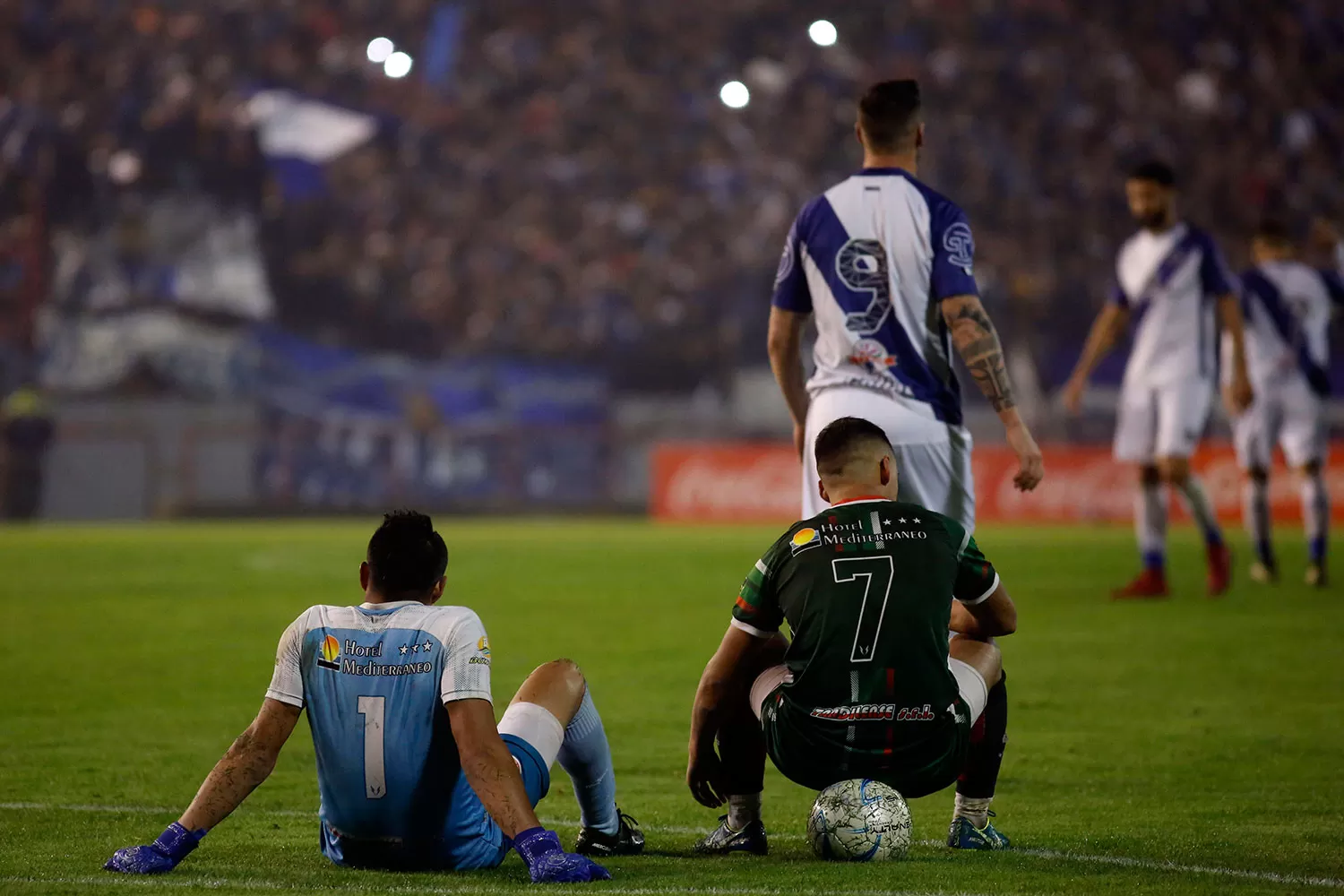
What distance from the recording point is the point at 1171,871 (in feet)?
13.5

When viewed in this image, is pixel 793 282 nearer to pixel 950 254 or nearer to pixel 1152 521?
pixel 950 254

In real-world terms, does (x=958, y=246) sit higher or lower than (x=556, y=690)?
higher

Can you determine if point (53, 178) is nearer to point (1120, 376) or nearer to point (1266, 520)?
point (1120, 376)

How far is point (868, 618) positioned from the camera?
160 inches

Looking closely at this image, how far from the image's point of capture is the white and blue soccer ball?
13.6 feet

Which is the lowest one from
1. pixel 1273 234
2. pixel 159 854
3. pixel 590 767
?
pixel 159 854

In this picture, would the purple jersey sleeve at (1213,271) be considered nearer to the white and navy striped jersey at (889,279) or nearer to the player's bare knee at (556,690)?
the white and navy striped jersey at (889,279)

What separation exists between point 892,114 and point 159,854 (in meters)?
3.12

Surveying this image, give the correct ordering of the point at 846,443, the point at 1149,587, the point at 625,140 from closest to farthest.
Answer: the point at 846,443 → the point at 1149,587 → the point at 625,140

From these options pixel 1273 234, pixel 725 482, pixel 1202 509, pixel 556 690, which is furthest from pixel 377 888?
pixel 725 482

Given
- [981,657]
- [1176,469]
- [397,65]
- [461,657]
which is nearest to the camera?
[461,657]

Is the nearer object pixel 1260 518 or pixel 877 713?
pixel 877 713

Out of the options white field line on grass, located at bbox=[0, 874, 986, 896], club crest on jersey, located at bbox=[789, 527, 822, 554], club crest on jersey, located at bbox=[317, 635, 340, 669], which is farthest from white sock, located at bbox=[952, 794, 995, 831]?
club crest on jersey, located at bbox=[317, 635, 340, 669]

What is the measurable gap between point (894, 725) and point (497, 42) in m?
26.2
